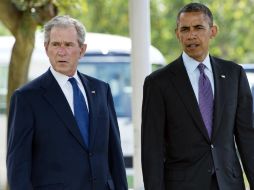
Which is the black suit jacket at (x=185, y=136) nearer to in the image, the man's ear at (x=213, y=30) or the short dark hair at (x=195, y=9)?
the man's ear at (x=213, y=30)

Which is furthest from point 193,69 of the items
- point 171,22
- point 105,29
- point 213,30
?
point 105,29

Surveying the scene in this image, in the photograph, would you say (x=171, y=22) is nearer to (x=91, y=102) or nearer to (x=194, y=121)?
(x=194, y=121)

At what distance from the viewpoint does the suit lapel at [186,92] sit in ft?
16.0

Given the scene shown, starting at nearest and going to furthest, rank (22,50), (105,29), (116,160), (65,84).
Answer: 1. (65,84)
2. (116,160)
3. (22,50)
4. (105,29)

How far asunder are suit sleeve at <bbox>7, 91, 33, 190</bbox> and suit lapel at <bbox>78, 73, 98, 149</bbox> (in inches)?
14.3

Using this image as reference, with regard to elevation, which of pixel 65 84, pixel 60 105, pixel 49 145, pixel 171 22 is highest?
pixel 171 22

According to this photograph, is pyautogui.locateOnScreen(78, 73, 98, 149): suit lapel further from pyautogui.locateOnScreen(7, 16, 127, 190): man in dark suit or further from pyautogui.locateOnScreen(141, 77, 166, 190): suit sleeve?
pyautogui.locateOnScreen(141, 77, 166, 190): suit sleeve

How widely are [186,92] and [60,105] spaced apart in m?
0.82

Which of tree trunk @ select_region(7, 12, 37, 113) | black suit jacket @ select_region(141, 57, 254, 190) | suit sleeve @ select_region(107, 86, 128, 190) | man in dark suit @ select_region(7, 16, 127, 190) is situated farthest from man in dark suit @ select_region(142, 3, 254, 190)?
tree trunk @ select_region(7, 12, 37, 113)

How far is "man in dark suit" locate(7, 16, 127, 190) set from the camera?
179 inches

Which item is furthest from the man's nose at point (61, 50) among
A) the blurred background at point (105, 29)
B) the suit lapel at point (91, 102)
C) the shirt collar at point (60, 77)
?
the blurred background at point (105, 29)

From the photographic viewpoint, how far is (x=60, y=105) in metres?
4.65

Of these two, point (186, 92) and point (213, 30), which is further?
point (213, 30)

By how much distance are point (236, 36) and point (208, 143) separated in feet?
58.5
